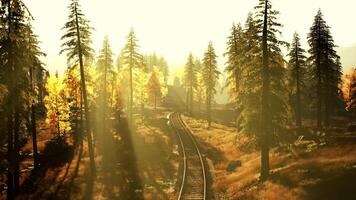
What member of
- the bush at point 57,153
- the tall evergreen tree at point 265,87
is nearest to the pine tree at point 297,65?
the tall evergreen tree at point 265,87

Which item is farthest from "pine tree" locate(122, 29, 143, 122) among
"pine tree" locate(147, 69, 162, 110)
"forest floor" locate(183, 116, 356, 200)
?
"pine tree" locate(147, 69, 162, 110)

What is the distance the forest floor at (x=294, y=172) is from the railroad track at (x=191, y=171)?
114 cm

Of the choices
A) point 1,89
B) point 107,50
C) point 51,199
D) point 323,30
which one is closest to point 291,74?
point 323,30

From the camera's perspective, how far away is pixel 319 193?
21.1 meters

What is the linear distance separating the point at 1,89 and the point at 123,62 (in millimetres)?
39436

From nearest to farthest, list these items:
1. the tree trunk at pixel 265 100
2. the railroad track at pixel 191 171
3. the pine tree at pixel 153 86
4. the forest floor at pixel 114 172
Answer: the railroad track at pixel 191 171
the tree trunk at pixel 265 100
the forest floor at pixel 114 172
the pine tree at pixel 153 86

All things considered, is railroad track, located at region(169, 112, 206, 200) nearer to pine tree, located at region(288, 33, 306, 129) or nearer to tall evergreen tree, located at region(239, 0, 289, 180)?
tall evergreen tree, located at region(239, 0, 289, 180)

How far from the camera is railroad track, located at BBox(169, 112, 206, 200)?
26947 millimetres

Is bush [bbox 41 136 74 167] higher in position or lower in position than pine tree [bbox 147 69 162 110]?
lower

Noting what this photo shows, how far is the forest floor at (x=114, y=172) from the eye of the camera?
95.3 feet

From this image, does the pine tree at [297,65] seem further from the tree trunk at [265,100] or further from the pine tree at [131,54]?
the tree trunk at [265,100]

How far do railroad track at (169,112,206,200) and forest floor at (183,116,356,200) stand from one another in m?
1.14

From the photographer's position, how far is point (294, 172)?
83.5ft

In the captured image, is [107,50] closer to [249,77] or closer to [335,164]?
[249,77]
